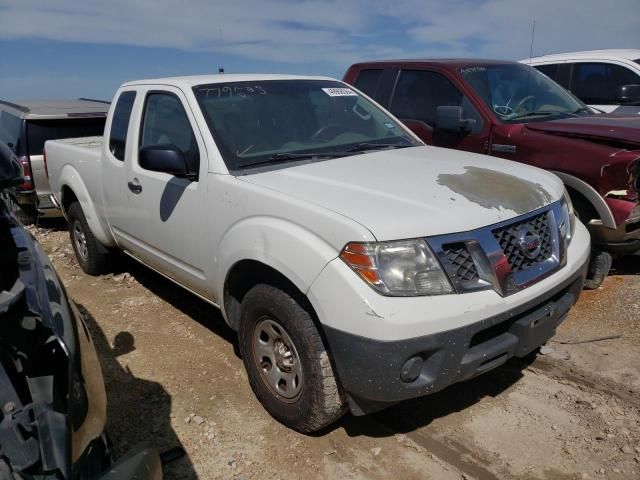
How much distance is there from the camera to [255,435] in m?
2.96

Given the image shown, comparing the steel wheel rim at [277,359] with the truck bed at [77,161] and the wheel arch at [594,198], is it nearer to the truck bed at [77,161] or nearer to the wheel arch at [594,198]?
the truck bed at [77,161]

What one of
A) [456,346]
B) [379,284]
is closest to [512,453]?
[456,346]

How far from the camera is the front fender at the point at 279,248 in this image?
2.44 m

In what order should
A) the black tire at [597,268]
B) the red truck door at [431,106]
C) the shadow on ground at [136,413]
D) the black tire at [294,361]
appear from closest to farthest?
the black tire at [294,361]
the shadow on ground at [136,413]
the black tire at [597,268]
the red truck door at [431,106]

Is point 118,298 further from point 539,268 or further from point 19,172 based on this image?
point 539,268

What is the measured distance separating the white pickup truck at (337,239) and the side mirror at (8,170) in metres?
1.11

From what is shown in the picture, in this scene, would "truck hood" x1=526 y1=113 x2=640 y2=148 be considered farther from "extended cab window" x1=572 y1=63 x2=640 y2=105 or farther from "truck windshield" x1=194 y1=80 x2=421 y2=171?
"extended cab window" x1=572 y1=63 x2=640 y2=105

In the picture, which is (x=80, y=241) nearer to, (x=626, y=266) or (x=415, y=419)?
(x=415, y=419)

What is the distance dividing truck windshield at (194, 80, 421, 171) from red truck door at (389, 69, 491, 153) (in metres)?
1.09

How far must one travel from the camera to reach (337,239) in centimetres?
239

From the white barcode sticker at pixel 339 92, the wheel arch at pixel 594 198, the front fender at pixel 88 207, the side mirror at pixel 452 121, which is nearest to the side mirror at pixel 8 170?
the white barcode sticker at pixel 339 92

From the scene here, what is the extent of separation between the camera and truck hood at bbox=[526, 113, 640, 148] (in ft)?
13.4

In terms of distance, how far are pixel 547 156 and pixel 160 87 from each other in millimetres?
3001

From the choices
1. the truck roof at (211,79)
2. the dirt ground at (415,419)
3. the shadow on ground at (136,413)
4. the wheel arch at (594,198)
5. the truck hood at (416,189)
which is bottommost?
the shadow on ground at (136,413)
